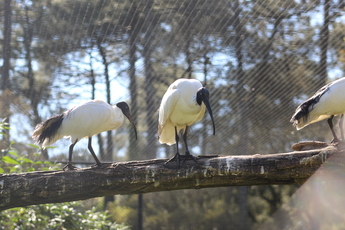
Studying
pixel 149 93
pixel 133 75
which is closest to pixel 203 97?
pixel 133 75

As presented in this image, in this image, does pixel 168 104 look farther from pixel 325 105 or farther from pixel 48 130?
pixel 325 105

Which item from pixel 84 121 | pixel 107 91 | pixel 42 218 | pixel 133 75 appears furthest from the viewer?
pixel 107 91

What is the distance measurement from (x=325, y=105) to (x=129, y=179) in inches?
77.6

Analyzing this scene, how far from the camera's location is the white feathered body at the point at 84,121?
4223mm

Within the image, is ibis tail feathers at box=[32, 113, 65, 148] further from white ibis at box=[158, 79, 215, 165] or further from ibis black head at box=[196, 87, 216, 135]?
ibis black head at box=[196, 87, 216, 135]

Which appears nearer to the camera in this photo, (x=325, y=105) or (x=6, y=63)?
(x=325, y=105)

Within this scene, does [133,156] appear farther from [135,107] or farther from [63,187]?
[63,187]

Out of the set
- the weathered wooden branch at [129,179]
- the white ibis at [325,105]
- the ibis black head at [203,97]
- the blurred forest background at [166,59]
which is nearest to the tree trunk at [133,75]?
the blurred forest background at [166,59]

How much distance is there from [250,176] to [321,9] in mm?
2170

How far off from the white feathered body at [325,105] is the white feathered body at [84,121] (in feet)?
6.21

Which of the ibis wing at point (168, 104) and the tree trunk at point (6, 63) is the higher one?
the tree trunk at point (6, 63)

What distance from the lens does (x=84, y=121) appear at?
422cm

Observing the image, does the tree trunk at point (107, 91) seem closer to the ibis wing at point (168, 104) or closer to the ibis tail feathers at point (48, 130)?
the ibis tail feathers at point (48, 130)

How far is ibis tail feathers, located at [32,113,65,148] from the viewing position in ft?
14.0
